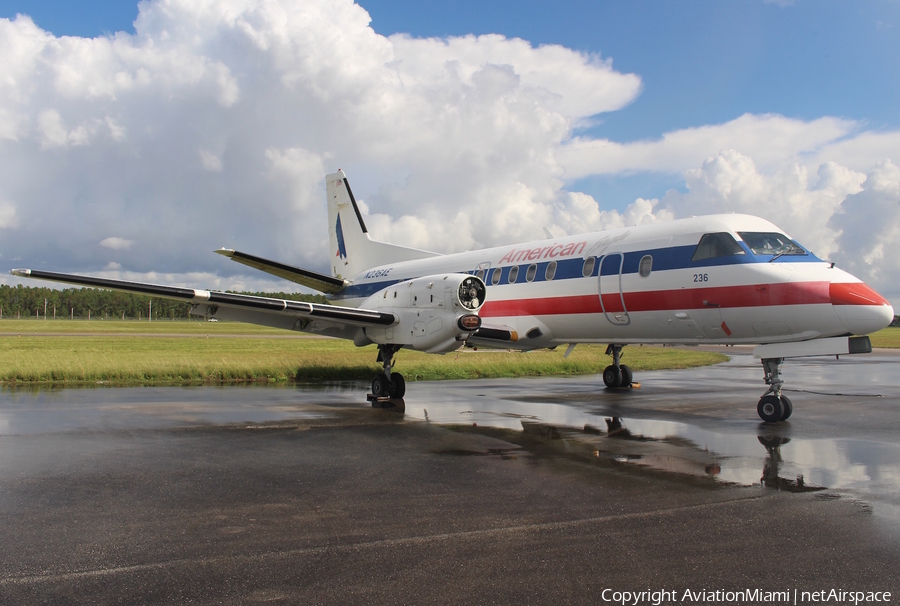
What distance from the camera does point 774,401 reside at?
10484 mm

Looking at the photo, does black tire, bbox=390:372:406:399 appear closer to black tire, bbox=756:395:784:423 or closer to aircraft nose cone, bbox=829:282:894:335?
black tire, bbox=756:395:784:423

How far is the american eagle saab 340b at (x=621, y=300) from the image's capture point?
32.4 ft

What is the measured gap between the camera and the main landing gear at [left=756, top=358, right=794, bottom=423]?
1041cm

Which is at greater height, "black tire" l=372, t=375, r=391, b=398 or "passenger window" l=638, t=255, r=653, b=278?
"passenger window" l=638, t=255, r=653, b=278

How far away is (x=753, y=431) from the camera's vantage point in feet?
31.6

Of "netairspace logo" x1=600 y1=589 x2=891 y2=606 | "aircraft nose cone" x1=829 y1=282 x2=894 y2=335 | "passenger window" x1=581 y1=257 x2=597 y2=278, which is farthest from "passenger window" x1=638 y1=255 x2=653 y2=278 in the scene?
"netairspace logo" x1=600 y1=589 x2=891 y2=606

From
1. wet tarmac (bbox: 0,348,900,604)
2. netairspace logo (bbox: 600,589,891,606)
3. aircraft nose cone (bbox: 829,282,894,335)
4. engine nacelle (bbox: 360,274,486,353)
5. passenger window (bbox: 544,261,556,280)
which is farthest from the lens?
passenger window (bbox: 544,261,556,280)

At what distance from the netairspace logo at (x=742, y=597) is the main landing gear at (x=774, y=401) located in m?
7.45

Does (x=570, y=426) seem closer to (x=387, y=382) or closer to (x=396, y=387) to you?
(x=396, y=387)

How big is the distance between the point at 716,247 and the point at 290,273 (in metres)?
10.9

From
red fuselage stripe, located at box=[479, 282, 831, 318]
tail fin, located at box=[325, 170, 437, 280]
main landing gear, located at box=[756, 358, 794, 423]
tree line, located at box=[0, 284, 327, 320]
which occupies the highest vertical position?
tree line, located at box=[0, 284, 327, 320]

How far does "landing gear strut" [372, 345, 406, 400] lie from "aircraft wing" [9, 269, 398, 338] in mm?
796

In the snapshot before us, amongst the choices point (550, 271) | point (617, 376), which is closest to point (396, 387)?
point (550, 271)

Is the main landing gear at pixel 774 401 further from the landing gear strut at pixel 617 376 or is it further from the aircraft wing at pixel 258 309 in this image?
the aircraft wing at pixel 258 309
